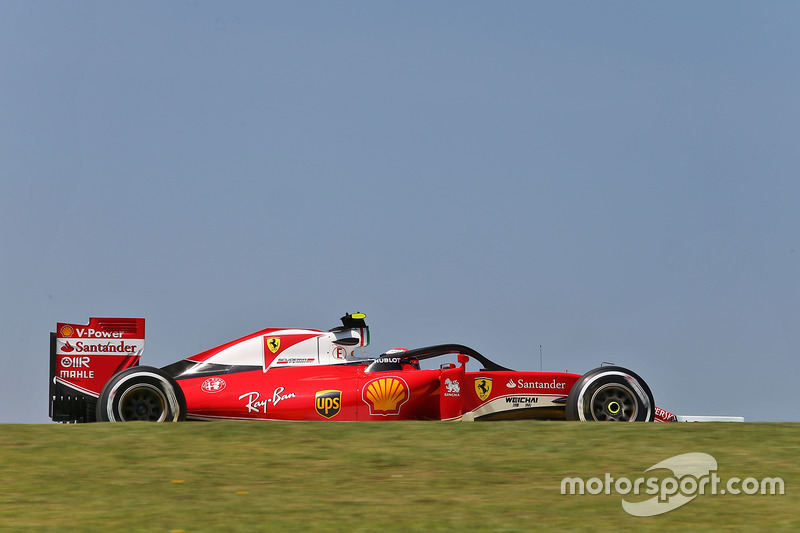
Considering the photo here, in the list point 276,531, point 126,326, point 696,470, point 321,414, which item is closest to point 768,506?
point 696,470

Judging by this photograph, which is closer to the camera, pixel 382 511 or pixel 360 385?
pixel 382 511

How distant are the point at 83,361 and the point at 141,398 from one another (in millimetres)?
A: 1548

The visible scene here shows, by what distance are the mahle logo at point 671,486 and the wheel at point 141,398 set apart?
15.4 ft

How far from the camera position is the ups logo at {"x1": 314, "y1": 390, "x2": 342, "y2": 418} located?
36.3ft

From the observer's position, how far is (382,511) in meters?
6.16

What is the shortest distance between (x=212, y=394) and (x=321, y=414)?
1371 mm

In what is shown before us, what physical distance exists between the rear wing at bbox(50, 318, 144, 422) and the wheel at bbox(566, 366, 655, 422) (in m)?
5.31

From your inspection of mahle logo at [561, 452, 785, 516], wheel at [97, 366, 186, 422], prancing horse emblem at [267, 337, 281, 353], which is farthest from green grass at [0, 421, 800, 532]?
prancing horse emblem at [267, 337, 281, 353]

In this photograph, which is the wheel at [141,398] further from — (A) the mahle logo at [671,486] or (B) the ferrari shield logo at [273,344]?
(A) the mahle logo at [671,486]

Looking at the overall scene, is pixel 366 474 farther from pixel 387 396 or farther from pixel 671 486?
pixel 387 396

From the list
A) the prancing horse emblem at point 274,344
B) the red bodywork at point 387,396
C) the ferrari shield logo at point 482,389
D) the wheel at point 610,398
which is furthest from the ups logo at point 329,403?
the wheel at point 610,398

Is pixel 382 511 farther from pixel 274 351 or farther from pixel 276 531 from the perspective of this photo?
pixel 274 351

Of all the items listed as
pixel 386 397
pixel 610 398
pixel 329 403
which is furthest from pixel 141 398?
pixel 610 398

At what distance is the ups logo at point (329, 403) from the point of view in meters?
11.1
